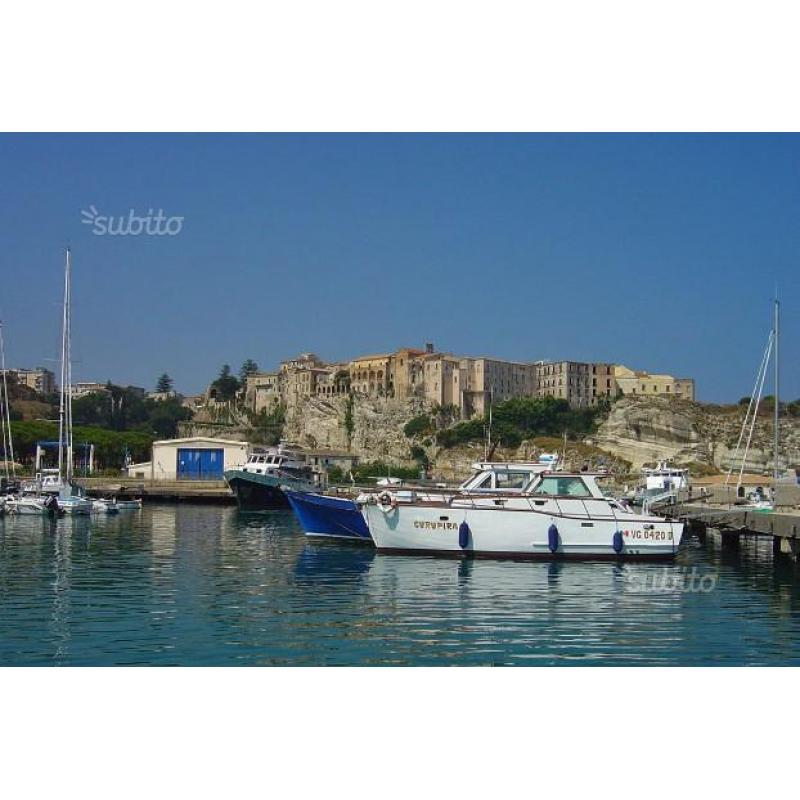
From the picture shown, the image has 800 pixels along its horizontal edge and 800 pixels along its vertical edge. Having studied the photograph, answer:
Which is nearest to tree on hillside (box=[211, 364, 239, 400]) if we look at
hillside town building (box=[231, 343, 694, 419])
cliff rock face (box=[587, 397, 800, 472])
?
hillside town building (box=[231, 343, 694, 419])

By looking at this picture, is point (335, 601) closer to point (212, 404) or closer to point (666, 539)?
point (666, 539)

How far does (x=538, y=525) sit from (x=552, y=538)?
515mm

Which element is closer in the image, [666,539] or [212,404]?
[666,539]

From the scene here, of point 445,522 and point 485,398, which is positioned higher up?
point 485,398

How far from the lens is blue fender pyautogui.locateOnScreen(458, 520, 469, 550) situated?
86.2 ft

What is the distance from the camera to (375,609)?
18.3 m

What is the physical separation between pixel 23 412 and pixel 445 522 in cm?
10356

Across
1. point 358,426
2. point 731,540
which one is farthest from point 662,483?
point 358,426

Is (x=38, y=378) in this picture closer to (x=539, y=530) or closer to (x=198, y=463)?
(x=198, y=463)

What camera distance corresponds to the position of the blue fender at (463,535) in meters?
26.3

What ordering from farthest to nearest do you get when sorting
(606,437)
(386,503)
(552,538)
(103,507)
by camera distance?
(606,437) < (103,507) < (386,503) < (552,538)

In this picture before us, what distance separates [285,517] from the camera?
168 feet

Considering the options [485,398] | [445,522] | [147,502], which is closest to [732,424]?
[485,398]

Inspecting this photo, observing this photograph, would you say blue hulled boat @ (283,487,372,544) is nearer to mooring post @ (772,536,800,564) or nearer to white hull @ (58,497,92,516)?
mooring post @ (772,536,800,564)
